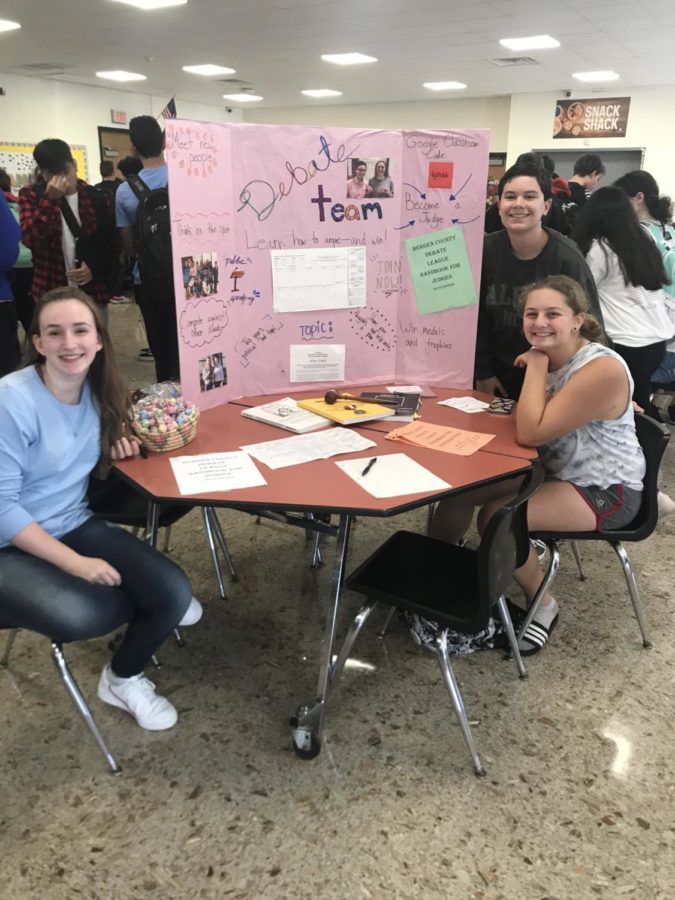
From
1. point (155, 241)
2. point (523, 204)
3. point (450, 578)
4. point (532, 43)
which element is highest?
point (532, 43)

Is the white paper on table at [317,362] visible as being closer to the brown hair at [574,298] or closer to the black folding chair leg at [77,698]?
the brown hair at [574,298]

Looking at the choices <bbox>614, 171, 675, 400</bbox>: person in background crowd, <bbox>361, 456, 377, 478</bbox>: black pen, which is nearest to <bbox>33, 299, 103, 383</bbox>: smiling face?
<bbox>361, 456, 377, 478</bbox>: black pen

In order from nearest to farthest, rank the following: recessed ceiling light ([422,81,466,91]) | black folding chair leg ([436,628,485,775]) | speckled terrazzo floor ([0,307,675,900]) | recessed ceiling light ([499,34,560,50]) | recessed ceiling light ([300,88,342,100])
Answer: speckled terrazzo floor ([0,307,675,900]) < black folding chair leg ([436,628,485,775]) < recessed ceiling light ([499,34,560,50]) < recessed ceiling light ([422,81,466,91]) < recessed ceiling light ([300,88,342,100])

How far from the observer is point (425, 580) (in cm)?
174

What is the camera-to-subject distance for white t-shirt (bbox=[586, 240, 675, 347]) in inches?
118

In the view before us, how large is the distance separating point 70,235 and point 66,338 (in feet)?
7.43

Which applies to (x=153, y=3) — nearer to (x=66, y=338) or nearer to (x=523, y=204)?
(x=523, y=204)

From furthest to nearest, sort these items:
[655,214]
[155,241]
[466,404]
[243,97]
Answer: [243,97] → [655,214] → [155,241] → [466,404]

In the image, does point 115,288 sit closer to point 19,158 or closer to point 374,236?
point 374,236

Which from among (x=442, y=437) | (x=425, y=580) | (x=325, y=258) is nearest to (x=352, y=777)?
(x=425, y=580)

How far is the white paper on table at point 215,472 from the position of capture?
158cm

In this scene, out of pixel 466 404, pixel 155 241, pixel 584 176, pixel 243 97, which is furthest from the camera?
pixel 243 97

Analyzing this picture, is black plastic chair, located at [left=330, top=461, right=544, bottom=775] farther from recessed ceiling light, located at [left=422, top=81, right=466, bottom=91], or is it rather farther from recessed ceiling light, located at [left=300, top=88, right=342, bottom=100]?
recessed ceiling light, located at [left=300, top=88, right=342, bottom=100]

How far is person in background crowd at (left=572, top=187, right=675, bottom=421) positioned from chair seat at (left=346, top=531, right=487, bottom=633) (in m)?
1.69
